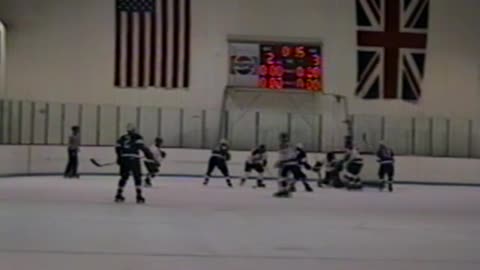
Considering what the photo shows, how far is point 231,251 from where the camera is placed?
10773mm

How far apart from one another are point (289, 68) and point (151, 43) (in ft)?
18.9

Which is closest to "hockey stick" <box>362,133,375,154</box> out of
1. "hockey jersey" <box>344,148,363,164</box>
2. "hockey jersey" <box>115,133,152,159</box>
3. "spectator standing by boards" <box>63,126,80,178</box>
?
"hockey jersey" <box>344,148,363,164</box>

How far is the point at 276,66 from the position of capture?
35406 mm

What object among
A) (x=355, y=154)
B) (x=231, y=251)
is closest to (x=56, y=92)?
(x=355, y=154)

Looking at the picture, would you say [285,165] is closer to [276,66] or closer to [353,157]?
[353,157]

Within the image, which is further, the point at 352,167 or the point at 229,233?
the point at 352,167

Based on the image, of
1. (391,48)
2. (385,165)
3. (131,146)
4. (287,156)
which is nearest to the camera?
(131,146)

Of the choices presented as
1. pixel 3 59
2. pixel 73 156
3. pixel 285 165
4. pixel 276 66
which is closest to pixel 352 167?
pixel 285 165

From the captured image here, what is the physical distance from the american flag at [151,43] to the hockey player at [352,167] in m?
10.7

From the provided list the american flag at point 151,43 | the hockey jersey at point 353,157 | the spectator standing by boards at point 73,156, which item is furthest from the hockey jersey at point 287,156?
the american flag at point 151,43

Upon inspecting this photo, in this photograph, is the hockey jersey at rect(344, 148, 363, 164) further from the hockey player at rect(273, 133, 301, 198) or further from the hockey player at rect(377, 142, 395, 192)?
the hockey player at rect(273, 133, 301, 198)

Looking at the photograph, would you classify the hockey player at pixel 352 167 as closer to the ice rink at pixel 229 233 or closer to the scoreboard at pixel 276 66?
the ice rink at pixel 229 233

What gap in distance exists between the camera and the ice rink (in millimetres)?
9859

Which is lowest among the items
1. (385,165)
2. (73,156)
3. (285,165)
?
(73,156)
